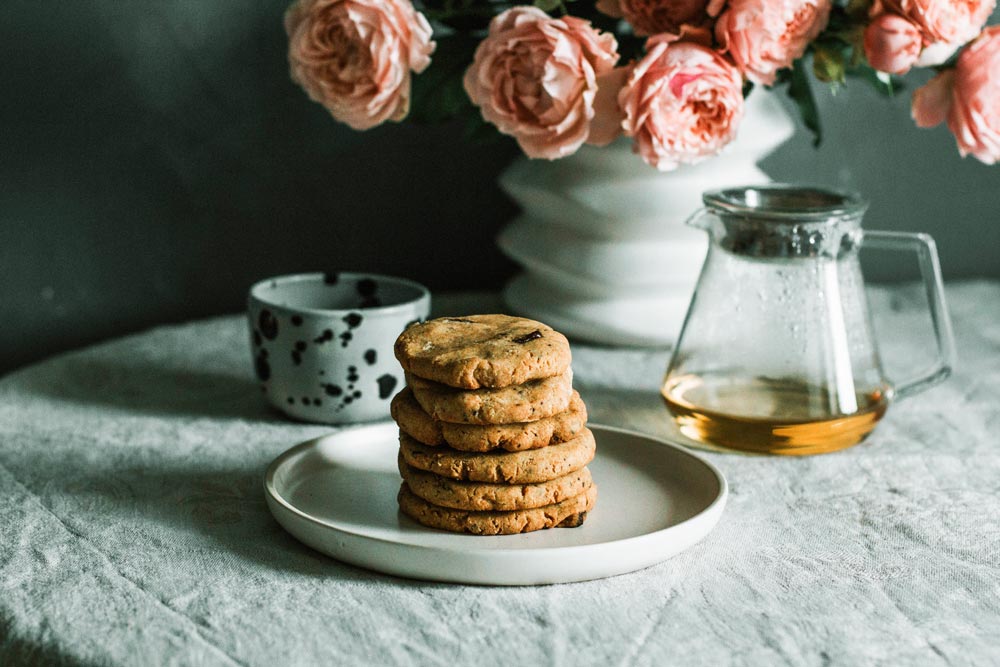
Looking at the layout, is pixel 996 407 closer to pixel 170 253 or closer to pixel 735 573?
pixel 735 573

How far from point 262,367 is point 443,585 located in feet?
1.02

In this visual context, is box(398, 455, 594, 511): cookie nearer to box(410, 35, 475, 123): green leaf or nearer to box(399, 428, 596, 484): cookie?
box(399, 428, 596, 484): cookie

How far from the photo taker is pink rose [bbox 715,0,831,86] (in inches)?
28.9

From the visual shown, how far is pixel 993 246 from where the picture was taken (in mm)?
1330

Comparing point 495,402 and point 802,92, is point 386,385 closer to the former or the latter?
point 495,402

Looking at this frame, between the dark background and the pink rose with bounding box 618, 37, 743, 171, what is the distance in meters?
0.46

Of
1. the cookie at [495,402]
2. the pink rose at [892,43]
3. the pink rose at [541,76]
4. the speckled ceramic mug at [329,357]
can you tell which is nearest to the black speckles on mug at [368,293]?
the speckled ceramic mug at [329,357]

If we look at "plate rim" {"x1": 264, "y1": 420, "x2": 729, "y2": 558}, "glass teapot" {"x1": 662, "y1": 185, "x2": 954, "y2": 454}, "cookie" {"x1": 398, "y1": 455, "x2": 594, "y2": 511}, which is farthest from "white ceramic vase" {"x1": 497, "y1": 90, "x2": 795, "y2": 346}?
"cookie" {"x1": 398, "y1": 455, "x2": 594, "y2": 511}

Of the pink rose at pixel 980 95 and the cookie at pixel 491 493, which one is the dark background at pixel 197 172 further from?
the cookie at pixel 491 493

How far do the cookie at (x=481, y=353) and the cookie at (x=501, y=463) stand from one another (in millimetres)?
39

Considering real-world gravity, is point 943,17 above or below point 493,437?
above

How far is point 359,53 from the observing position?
795 millimetres

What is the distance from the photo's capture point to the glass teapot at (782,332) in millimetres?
750

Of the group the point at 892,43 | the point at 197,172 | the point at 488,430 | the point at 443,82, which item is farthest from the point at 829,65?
the point at 197,172
